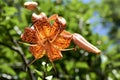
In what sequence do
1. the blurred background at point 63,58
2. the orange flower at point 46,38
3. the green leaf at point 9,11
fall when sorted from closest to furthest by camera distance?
the orange flower at point 46,38, the green leaf at point 9,11, the blurred background at point 63,58

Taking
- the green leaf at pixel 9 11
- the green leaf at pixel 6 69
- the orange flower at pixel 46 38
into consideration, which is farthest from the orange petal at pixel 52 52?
the green leaf at pixel 6 69

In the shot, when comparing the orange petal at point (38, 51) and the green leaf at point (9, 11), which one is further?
the green leaf at point (9, 11)

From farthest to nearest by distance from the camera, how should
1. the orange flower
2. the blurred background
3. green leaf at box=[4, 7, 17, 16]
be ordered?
the blurred background, green leaf at box=[4, 7, 17, 16], the orange flower

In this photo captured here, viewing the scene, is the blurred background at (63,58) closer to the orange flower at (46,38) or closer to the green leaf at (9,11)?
the green leaf at (9,11)

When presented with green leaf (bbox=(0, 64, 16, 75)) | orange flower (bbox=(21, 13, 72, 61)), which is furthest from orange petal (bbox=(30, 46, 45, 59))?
green leaf (bbox=(0, 64, 16, 75))

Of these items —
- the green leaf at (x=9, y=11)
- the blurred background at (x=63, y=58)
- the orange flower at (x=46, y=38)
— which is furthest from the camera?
the blurred background at (x=63, y=58)

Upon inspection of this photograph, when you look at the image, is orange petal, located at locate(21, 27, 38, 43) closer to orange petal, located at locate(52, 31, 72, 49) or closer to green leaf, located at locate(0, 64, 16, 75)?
orange petal, located at locate(52, 31, 72, 49)

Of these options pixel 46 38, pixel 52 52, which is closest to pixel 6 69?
pixel 46 38

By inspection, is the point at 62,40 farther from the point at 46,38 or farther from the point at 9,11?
the point at 9,11

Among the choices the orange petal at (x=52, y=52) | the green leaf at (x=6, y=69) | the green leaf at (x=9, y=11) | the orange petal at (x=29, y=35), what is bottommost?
the green leaf at (x=6, y=69)
